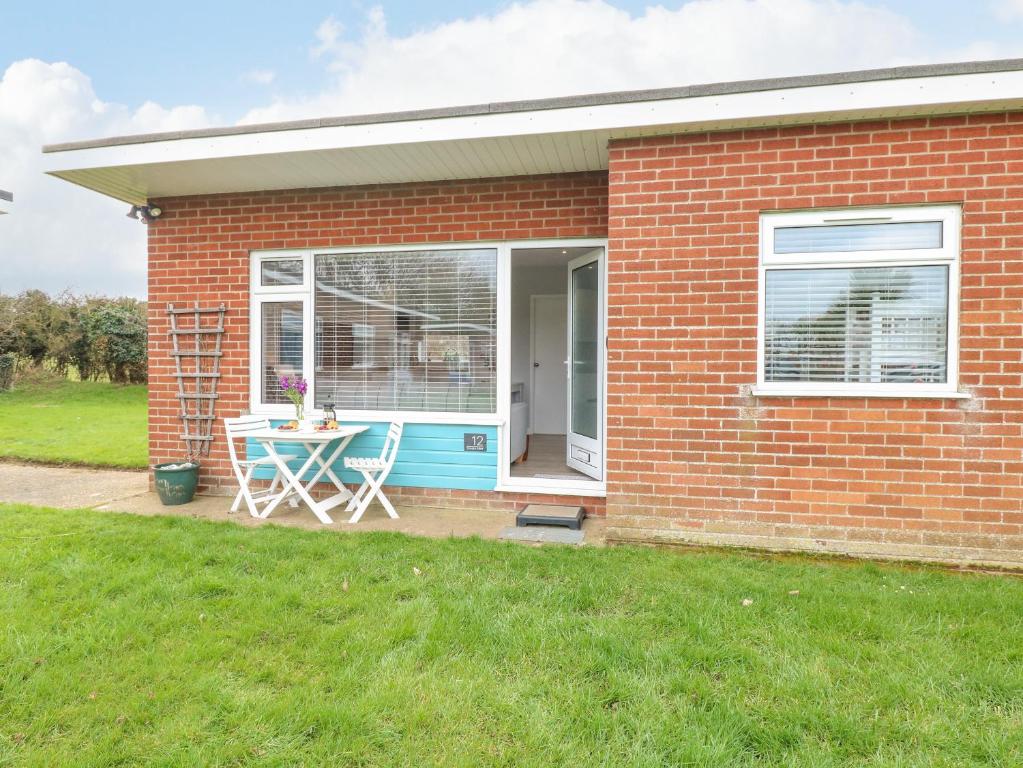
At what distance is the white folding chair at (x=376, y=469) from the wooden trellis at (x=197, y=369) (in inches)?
70.0

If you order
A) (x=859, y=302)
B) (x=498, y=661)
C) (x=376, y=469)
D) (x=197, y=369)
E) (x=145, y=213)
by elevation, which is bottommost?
(x=498, y=661)

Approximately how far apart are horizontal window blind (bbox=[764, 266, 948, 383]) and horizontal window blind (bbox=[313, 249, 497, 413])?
2.45 metres

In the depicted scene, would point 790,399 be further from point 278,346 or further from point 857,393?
point 278,346

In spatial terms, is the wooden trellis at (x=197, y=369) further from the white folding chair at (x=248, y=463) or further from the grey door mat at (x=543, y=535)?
the grey door mat at (x=543, y=535)

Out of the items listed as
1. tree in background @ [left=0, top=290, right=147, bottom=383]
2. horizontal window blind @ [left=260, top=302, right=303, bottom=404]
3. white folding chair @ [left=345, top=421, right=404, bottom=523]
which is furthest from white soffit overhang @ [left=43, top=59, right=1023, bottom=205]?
tree in background @ [left=0, top=290, right=147, bottom=383]

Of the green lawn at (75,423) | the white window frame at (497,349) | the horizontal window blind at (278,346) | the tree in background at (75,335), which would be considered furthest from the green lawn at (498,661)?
the tree in background at (75,335)

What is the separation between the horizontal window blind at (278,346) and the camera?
5.89 metres

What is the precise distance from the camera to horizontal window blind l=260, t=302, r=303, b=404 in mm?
5891

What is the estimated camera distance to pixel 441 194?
5.40 meters

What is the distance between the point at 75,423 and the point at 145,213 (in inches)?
285

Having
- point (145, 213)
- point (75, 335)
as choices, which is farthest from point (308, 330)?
point (75, 335)

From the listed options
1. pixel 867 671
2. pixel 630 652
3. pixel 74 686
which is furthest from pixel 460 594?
pixel 867 671

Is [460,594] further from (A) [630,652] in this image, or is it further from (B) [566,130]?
(B) [566,130]

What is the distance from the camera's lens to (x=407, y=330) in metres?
5.68
